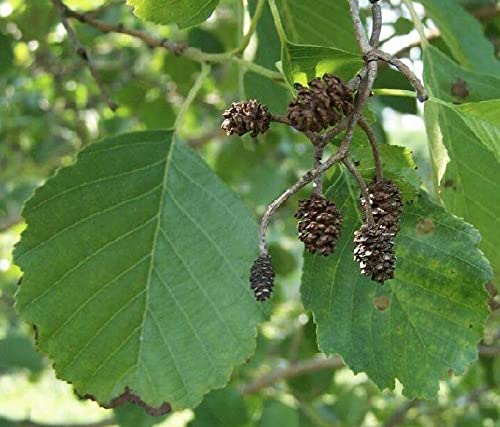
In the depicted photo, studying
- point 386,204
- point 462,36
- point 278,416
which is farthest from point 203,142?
point 386,204

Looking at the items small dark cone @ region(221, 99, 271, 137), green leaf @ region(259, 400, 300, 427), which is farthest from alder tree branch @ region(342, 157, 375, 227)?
green leaf @ region(259, 400, 300, 427)

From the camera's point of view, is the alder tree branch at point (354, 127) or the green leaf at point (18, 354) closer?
the alder tree branch at point (354, 127)

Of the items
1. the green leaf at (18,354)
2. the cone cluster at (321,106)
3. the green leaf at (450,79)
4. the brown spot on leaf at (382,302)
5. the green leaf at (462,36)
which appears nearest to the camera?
the cone cluster at (321,106)

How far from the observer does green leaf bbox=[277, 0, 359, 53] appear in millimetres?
1762

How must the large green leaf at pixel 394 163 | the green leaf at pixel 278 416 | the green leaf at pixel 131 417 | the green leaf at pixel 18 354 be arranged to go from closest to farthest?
the large green leaf at pixel 394 163 → the green leaf at pixel 131 417 → the green leaf at pixel 278 416 → the green leaf at pixel 18 354

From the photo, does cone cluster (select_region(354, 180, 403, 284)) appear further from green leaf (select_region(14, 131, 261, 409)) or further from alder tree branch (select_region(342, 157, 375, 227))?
green leaf (select_region(14, 131, 261, 409))

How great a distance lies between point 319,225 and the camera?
1.02 metres

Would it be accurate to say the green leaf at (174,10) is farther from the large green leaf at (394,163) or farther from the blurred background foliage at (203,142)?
the blurred background foliage at (203,142)

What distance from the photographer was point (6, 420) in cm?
248

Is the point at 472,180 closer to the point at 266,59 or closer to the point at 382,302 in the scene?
the point at 382,302

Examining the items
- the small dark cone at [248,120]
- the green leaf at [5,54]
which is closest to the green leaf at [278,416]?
the green leaf at [5,54]

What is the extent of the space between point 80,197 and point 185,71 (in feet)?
5.00

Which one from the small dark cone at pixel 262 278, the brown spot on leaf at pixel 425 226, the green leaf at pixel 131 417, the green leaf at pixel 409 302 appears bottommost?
the green leaf at pixel 131 417

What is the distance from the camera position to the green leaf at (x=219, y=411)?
2279 mm
